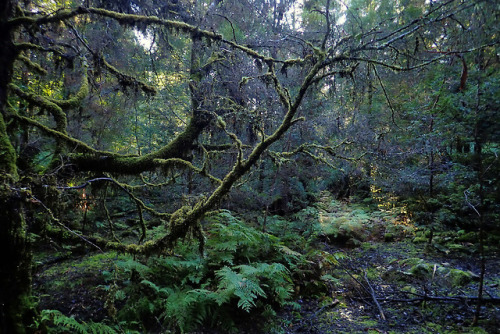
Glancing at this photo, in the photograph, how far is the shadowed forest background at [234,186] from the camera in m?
3.20

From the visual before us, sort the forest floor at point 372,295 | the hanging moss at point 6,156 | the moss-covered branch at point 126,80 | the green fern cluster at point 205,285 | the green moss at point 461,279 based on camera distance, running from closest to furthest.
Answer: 1. the hanging moss at point 6,156
2. the green fern cluster at point 205,285
3. the forest floor at point 372,295
4. the moss-covered branch at point 126,80
5. the green moss at point 461,279

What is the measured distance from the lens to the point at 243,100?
7199 millimetres

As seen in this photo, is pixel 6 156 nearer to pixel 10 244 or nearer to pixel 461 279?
pixel 10 244

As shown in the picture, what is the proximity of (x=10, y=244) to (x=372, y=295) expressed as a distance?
5820mm

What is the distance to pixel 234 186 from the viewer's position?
6.27 metres

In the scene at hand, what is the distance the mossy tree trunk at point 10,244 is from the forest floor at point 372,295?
909 millimetres

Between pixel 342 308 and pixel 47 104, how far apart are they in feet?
22.6

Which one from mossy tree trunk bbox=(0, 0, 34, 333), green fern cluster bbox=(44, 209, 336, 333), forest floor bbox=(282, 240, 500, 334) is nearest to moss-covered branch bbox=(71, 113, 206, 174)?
green fern cluster bbox=(44, 209, 336, 333)

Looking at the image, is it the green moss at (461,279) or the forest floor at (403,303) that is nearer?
the forest floor at (403,303)

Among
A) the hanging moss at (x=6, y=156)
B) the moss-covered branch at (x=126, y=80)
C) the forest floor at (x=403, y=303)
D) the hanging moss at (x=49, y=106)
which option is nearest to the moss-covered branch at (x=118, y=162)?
the hanging moss at (x=49, y=106)

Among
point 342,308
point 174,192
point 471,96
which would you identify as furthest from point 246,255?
point 471,96

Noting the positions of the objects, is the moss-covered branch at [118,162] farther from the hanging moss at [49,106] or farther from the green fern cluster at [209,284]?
the green fern cluster at [209,284]

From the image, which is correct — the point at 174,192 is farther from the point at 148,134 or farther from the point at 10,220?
the point at 10,220

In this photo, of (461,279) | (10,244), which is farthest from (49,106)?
(461,279)
